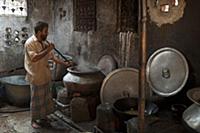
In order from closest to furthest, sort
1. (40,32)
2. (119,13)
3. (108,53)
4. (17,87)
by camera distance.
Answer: (40,32) → (119,13) → (108,53) → (17,87)

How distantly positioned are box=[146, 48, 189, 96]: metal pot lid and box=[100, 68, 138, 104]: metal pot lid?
40 cm

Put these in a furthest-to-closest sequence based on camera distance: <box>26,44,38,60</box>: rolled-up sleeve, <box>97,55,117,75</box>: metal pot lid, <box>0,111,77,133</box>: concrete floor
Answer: <box>97,55,117,75</box>: metal pot lid → <box>0,111,77,133</box>: concrete floor → <box>26,44,38,60</box>: rolled-up sleeve

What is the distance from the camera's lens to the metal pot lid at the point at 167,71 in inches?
129

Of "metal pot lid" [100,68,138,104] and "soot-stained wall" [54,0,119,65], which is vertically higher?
"soot-stained wall" [54,0,119,65]

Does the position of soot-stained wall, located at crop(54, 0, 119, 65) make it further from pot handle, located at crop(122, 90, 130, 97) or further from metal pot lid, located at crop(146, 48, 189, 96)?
metal pot lid, located at crop(146, 48, 189, 96)

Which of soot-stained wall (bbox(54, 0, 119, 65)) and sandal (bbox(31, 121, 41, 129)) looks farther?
soot-stained wall (bbox(54, 0, 119, 65))

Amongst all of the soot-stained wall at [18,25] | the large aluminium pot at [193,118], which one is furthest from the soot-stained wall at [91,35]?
the large aluminium pot at [193,118]

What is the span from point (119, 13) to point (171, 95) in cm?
161

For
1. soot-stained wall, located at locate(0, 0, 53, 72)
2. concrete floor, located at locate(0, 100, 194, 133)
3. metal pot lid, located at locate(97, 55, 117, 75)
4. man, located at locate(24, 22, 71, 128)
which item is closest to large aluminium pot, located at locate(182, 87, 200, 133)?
concrete floor, located at locate(0, 100, 194, 133)

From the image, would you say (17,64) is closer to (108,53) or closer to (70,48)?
(70,48)

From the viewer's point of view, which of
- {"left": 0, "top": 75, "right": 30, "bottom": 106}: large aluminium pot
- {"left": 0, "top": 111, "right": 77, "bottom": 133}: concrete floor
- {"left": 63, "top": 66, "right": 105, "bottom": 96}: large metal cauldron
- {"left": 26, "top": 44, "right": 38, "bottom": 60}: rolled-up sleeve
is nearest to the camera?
{"left": 26, "top": 44, "right": 38, "bottom": 60}: rolled-up sleeve

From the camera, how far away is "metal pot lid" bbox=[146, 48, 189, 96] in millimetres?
3283

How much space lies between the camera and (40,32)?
400 centimetres

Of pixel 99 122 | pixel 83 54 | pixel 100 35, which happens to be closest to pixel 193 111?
pixel 99 122
